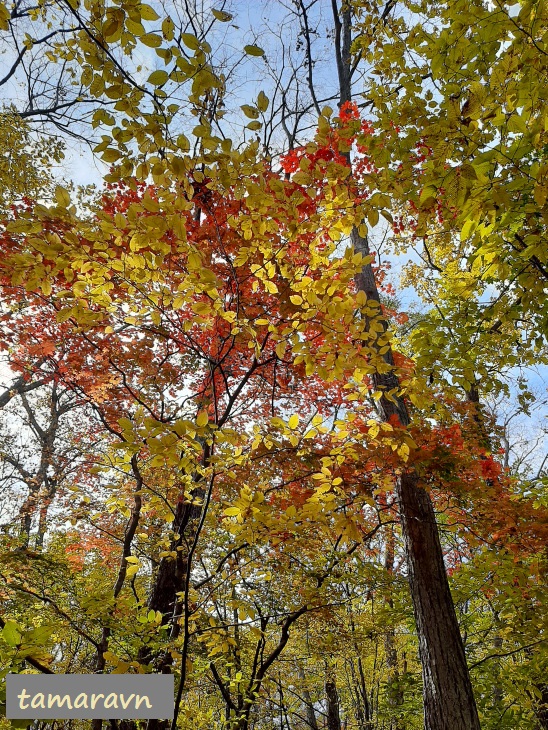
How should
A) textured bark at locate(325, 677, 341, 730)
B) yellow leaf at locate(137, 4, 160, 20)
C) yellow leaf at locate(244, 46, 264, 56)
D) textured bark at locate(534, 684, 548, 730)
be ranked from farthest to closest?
textured bark at locate(325, 677, 341, 730), textured bark at locate(534, 684, 548, 730), yellow leaf at locate(244, 46, 264, 56), yellow leaf at locate(137, 4, 160, 20)

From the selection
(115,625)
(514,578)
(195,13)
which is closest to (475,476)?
(514,578)

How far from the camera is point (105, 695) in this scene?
2.13m

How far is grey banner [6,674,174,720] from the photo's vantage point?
6.66ft

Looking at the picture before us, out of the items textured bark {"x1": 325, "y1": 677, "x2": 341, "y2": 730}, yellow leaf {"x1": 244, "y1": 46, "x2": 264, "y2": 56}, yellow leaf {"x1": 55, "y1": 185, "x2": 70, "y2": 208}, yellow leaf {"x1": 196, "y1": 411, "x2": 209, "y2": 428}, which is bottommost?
textured bark {"x1": 325, "y1": 677, "x2": 341, "y2": 730}

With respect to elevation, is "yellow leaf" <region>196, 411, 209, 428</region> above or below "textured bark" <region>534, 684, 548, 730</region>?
above

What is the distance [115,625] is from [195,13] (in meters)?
6.99

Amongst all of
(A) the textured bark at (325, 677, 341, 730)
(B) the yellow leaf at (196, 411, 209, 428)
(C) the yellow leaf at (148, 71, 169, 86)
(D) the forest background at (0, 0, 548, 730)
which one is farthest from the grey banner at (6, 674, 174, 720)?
(A) the textured bark at (325, 677, 341, 730)

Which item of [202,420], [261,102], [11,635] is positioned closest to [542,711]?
[202,420]

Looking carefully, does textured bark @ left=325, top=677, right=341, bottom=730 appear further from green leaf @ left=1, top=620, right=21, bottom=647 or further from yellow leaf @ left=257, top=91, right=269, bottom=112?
yellow leaf @ left=257, top=91, right=269, bottom=112

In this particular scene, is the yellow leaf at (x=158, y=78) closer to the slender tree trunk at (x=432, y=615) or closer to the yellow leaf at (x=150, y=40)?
the yellow leaf at (x=150, y=40)

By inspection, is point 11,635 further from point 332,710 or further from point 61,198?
point 332,710

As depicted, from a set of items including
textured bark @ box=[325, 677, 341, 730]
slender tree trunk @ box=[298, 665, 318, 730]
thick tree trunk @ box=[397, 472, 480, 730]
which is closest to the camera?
thick tree trunk @ box=[397, 472, 480, 730]

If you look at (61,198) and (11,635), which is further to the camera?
(61,198)

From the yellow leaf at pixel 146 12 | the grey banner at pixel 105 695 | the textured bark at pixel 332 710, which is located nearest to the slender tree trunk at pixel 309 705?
the textured bark at pixel 332 710
